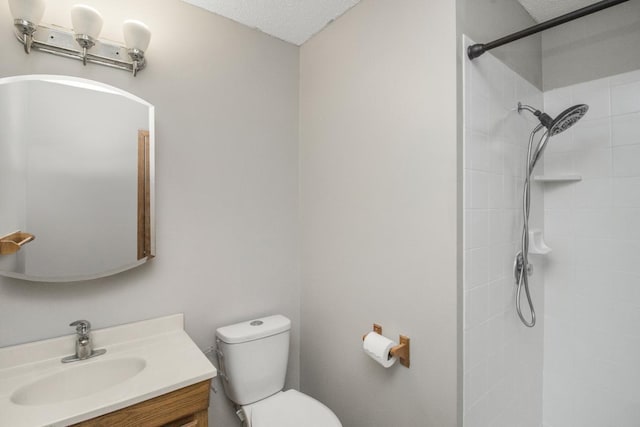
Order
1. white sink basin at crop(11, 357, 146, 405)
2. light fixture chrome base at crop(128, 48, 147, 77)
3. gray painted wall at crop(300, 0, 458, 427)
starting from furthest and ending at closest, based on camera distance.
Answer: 1. light fixture chrome base at crop(128, 48, 147, 77)
2. gray painted wall at crop(300, 0, 458, 427)
3. white sink basin at crop(11, 357, 146, 405)

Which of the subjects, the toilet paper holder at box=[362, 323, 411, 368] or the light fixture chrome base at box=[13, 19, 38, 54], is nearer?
the light fixture chrome base at box=[13, 19, 38, 54]

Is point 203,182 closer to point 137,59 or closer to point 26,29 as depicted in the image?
point 137,59

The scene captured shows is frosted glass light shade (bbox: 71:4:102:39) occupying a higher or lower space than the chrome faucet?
higher

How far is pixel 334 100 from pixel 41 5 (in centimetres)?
125

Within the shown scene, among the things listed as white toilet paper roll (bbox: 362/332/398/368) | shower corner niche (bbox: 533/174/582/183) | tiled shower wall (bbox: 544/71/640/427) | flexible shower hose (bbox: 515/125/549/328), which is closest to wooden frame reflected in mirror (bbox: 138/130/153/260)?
white toilet paper roll (bbox: 362/332/398/368)

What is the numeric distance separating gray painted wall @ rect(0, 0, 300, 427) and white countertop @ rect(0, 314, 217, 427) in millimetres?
53

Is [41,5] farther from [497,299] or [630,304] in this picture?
[630,304]

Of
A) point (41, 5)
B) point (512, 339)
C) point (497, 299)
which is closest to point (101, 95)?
point (41, 5)

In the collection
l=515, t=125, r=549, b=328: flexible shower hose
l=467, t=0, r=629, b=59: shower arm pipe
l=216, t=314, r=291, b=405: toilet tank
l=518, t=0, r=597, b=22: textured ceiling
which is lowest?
l=216, t=314, r=291, b=405: toilet tank

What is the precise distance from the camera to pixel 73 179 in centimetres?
125

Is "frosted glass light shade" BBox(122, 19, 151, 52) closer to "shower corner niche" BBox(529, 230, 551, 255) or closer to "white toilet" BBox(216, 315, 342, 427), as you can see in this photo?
"white toilet" BBox(216, 315, 342, 427)

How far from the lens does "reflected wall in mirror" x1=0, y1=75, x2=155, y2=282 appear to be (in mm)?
1143

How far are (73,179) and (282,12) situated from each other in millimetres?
1274

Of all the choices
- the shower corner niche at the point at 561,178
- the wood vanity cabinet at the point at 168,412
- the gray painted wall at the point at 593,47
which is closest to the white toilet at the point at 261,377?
the wood vanity cabinet at the point at 168,412
